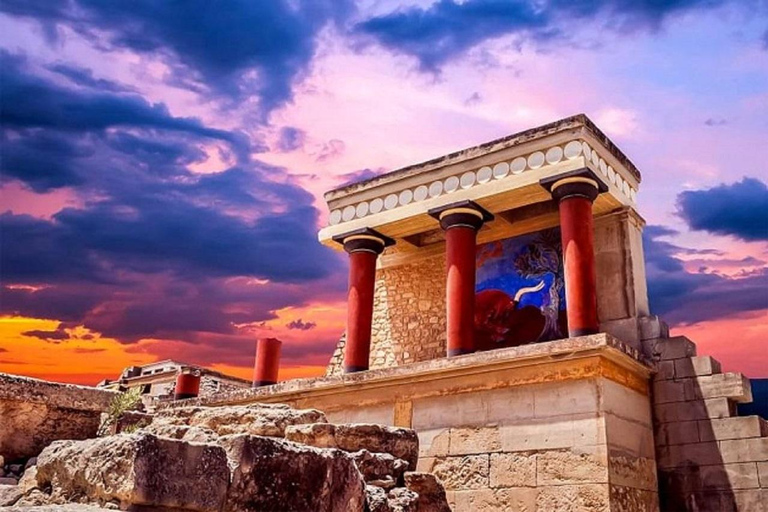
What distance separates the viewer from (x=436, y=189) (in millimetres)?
13250

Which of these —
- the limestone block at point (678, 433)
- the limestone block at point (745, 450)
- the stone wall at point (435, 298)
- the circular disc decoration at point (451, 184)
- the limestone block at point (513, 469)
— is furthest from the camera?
the circular disc decoration at point (451, 184)

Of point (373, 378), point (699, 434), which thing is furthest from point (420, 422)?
point (699, 434)

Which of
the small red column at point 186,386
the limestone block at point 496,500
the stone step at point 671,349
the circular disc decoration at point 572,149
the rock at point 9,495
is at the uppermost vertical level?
the circular disc decoration at point 572,149

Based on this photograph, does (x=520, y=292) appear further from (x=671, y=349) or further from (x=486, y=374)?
(x=486, y=374)

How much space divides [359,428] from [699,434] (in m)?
6.86

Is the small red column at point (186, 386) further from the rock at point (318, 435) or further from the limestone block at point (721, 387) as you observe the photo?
the rock at point (318, 435)

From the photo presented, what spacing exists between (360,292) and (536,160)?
4270mm

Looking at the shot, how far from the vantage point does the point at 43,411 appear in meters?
5.95

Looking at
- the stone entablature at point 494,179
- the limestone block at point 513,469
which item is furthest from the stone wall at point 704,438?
the stone entablature at point 494,179

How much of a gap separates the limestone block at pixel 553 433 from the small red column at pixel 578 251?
1690mm

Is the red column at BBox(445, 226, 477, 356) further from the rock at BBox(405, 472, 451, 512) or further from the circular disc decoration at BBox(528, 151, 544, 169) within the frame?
the rock at BBox(405, 472, 451, 512)

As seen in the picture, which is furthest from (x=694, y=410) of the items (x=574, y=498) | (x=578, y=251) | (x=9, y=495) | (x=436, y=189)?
(x=9, y=495)

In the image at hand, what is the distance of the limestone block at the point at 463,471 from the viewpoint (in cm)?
934

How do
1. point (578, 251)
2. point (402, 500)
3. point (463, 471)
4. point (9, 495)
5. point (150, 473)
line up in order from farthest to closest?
point (578, 251), point (463, 471), point (402, 500), point (9, 495), point (150, 473)
